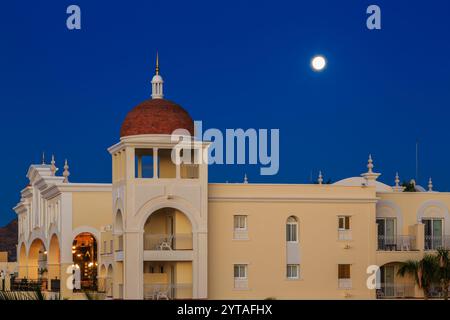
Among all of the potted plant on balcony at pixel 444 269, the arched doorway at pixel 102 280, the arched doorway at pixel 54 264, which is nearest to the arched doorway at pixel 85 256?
the arched doorway at pixel 54 264

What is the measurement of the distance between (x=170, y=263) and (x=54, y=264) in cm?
1072

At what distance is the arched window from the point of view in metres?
49.6

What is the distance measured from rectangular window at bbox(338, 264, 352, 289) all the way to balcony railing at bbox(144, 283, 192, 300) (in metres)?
7.45

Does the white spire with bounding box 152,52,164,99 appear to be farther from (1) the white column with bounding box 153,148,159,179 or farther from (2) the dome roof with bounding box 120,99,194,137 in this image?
(1) the white column with bounding box 153,148,159,179

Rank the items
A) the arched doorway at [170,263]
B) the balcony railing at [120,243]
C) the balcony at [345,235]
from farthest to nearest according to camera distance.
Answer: the balcony at [345,235] → the balcony railing at [120,243] → the arched doorway at [170,263]

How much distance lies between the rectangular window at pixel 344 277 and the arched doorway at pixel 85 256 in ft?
44.1

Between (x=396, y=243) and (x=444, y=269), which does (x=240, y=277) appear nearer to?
(x=396, y=243)

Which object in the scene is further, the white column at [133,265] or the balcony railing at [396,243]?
the balcony railing at [396,243]

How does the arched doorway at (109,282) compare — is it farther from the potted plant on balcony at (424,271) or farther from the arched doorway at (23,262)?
the arched doorway at (23,262)

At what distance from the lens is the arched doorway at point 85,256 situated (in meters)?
56.8

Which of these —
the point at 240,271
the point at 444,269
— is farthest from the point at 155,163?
the point at 444,269

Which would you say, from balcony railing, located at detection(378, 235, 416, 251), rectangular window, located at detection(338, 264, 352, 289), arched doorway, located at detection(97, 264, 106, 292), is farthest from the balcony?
arched doorway, located at detection(97, 264, 106, 292)
